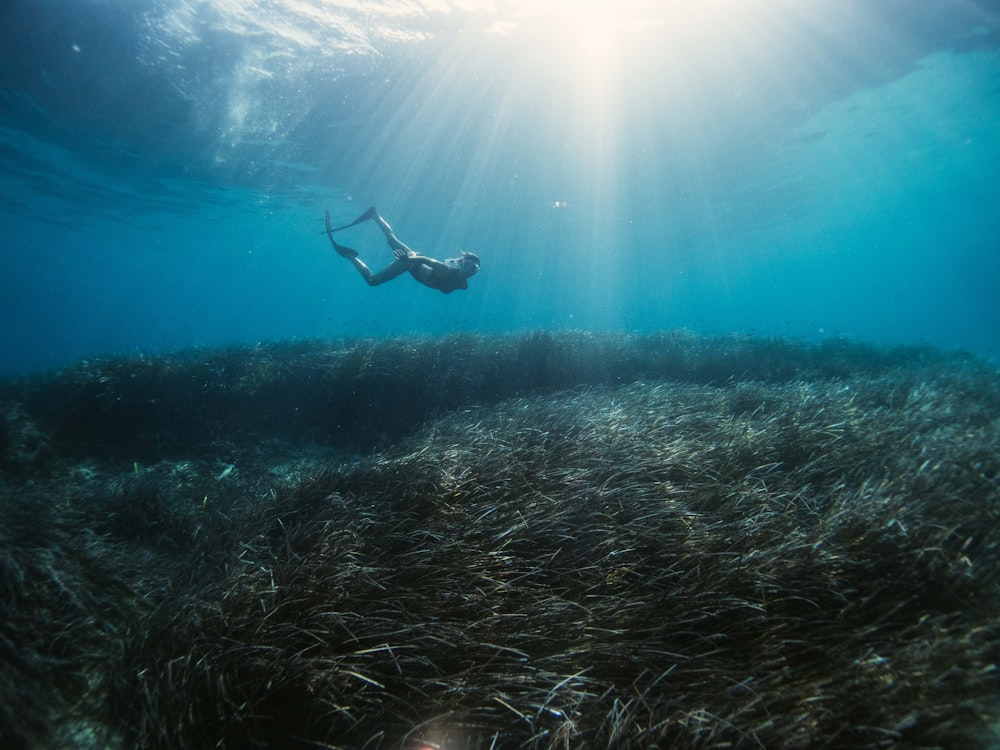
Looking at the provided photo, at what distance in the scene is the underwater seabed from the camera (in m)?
1.78

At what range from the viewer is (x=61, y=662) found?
222 cm

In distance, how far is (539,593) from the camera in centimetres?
247

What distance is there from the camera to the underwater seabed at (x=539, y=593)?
178cm

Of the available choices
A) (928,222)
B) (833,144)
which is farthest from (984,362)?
(928,222)

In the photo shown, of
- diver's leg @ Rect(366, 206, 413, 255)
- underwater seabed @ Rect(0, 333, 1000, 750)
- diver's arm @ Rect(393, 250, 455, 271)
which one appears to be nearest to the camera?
underwater seabed @ Rect(0, 333, 1000, 750)

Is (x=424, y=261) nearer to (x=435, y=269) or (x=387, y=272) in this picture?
(x=435, y=269)

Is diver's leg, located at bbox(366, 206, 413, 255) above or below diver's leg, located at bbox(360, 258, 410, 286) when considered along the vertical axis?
above

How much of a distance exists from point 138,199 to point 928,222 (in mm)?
79631

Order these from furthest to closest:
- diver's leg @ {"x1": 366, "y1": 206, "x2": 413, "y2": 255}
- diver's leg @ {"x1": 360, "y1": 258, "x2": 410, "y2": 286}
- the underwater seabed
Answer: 1. diver's leg @ {"x1": 366, "y1": 206, "x2": 413, "y2": 255}
2. diver's leg @ {"x1": 360, "y1": 258, "x2": 410, "y2": 286}
3. the underwater seabed

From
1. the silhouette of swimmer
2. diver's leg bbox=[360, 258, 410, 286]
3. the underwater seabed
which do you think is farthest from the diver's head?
the underwater seabed

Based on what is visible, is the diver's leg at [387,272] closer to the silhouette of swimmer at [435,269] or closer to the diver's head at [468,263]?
the silhouette of swimmer at [435,269]

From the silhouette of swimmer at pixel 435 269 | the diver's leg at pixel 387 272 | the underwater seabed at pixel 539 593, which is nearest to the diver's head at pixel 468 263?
the silhouette of swimmer at pixel 435 269

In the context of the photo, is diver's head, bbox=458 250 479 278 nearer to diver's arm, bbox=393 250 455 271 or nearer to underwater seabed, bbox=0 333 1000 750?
diver's arm, bbox=393 250 455 271

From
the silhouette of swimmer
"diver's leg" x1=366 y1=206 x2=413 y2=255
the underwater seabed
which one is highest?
"diver's leg" x1=366 y1=206 x2=413 y2=255
